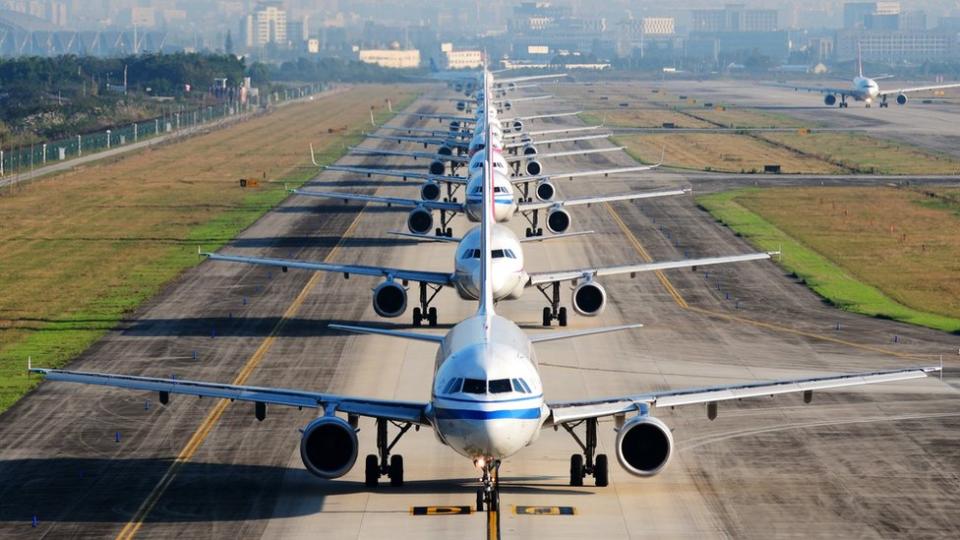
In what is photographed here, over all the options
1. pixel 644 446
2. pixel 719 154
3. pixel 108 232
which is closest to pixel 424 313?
pixel 644 446

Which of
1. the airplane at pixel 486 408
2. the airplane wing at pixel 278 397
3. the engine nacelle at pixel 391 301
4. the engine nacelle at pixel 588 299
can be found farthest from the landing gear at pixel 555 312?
the airplane wing at pixel 278 397

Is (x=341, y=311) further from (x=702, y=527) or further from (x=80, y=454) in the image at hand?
(x=702, y=527)

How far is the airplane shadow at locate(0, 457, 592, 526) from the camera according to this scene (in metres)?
42.0

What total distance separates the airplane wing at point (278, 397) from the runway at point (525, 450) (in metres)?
2.66

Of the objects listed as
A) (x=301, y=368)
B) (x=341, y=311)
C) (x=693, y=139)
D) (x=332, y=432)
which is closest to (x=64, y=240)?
(x=341, y=311)

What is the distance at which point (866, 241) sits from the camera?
10125cm

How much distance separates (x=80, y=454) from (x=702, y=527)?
19306mm

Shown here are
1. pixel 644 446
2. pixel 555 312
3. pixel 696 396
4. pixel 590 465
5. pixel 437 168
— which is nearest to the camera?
pixel 644 446

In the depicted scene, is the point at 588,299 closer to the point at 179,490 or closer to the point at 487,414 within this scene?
the point at 179,490

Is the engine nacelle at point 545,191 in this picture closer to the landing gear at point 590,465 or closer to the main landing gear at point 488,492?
the landing gear at point 590,465

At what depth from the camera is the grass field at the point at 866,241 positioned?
78750 millimetres

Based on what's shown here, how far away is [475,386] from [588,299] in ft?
101

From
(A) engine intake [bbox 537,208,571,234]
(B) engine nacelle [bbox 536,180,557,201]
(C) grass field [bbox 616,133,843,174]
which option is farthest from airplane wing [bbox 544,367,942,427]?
(C) grass field [bbox 616,133,843,174]

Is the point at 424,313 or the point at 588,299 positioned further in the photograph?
the point at 424,313
